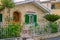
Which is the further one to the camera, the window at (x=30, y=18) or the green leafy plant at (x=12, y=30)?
the window at (x=30, y=18)

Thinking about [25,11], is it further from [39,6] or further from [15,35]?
[15,35]

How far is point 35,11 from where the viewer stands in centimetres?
2795

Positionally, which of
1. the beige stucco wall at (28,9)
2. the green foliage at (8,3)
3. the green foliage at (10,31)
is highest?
the green foliage at (8,3)

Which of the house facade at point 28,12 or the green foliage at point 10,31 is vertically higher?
the house facade at point 28,12

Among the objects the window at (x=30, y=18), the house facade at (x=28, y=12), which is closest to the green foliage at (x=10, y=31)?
the house facade at (x=28, y=12)

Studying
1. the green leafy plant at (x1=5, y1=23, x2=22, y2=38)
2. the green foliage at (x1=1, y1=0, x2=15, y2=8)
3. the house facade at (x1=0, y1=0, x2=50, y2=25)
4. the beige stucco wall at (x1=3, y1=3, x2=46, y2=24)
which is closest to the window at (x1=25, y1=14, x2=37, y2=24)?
the house facade at (x1=0, y1=0, x2=50, y2=25)

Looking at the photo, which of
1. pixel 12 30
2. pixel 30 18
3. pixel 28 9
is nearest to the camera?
pixel 12 30

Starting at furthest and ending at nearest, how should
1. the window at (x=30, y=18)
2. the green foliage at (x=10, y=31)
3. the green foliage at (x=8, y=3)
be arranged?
the window at (x=30, y=18) → the green foliage at (x=8, y=3) → the green foliage at (x=10, y=31)

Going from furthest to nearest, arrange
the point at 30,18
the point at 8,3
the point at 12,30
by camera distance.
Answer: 1. the point at 30,18
2. the point at 8,3
3. the point at 12,30

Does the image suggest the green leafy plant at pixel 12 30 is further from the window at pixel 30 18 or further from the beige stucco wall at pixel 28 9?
the window at pixel 30 18

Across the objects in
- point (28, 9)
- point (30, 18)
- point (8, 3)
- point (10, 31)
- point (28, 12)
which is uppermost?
point (8, 3)

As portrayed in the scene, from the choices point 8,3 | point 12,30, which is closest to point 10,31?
point 12,30

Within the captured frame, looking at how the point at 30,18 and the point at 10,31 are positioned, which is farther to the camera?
the point at 30,18

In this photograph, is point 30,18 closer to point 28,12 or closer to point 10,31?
point 28,12
